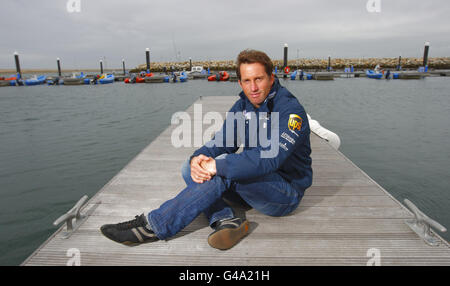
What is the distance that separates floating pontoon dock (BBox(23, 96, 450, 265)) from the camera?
6.45 feet

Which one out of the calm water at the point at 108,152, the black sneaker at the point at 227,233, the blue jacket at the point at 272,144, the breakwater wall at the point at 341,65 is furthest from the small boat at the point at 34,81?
the black sneaker at the point at 227,233

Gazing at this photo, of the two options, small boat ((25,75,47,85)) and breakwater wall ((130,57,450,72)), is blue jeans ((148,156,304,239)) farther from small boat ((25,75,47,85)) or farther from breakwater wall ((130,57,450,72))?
breakwater wall ((130,57,450,72))

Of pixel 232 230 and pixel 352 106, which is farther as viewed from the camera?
pixel 352 106

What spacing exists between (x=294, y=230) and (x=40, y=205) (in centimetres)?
426

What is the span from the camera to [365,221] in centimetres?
244

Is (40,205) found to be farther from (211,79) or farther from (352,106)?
(211,79)

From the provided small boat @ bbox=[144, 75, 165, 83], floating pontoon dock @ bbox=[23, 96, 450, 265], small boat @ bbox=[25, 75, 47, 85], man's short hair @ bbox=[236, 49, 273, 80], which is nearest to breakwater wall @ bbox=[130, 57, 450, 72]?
small boat @ bbox=[144, 75, 165, 83]

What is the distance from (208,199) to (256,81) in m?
0.96

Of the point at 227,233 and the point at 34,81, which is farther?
the point at 34,81

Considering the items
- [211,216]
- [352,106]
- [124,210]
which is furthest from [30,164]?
[352,106]

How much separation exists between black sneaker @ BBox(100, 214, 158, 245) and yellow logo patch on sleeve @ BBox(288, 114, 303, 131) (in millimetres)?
1279

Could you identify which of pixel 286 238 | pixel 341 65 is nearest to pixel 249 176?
pixel 286 238

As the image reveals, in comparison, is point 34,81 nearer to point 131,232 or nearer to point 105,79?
point 105,79

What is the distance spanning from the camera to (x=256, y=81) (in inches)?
85.6
